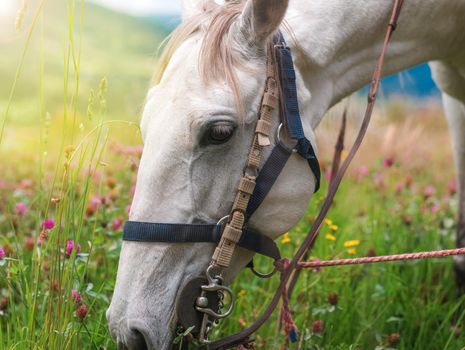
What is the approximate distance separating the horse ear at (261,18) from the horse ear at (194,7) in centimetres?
24

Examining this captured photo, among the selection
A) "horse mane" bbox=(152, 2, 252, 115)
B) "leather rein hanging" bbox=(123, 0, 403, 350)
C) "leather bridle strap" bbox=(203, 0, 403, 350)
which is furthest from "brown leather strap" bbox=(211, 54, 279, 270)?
"leather bridle strap" bbox=(203, 0, 403, 350)

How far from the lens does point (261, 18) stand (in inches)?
74.0

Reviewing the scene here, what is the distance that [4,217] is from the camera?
3447 millimetres

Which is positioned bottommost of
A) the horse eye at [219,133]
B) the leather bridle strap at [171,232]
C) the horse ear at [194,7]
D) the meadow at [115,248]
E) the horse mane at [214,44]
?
the meadow at [115,248]

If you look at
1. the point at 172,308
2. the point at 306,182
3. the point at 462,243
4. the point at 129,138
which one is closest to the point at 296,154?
the point at 306,182

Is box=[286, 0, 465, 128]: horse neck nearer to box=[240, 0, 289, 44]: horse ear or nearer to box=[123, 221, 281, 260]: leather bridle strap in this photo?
box=[240, 0, 289, 44]: horse ear

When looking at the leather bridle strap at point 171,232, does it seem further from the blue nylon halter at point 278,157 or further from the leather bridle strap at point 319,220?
the leather bridle strap at point 319,220

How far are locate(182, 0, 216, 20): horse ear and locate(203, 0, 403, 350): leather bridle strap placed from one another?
647mm

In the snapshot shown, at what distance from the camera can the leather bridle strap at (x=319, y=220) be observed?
197 centimetres

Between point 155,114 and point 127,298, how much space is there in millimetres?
553

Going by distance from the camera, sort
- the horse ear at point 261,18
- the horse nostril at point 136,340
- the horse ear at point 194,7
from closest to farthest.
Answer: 1. the horse nostril at point 136,340
2. the horse ear at point 261,18
3. the horse ear at point 194,7

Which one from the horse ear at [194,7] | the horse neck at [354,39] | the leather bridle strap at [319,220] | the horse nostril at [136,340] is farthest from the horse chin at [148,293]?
the horse ear at [194,7]

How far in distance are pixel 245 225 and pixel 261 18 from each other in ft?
2.12

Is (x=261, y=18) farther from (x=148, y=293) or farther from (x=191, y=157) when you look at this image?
(x=148, y=293)
